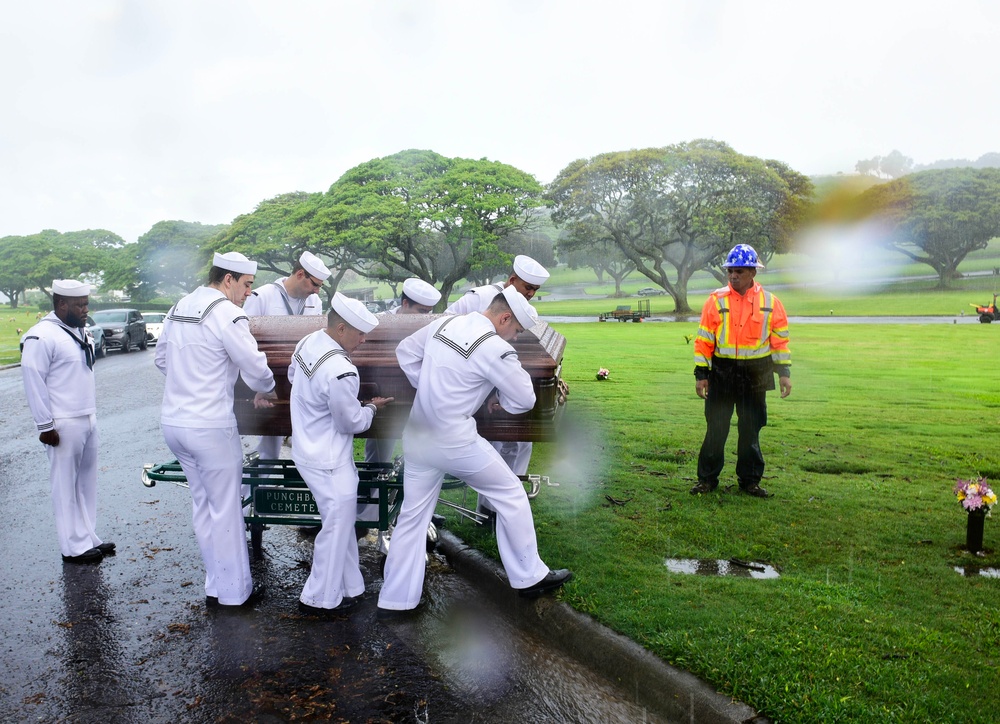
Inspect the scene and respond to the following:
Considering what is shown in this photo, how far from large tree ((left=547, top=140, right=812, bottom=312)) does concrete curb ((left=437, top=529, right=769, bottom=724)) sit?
3530cm

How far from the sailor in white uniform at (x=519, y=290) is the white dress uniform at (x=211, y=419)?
1570mm

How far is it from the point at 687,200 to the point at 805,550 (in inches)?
1428

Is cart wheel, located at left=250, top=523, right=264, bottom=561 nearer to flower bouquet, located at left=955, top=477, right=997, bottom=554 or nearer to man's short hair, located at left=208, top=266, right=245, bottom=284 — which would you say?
man's short hair, located at left=208, top=266, right=245, bottom=284

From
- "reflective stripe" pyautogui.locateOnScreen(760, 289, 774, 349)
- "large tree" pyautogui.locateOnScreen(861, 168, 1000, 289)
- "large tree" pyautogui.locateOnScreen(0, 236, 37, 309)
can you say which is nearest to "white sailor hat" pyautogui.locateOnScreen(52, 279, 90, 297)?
"reflective stripe" pyautogui.locateOnScreen(760, 289, 774, 349)

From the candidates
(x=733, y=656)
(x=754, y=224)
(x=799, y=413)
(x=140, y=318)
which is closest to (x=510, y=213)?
(x=754, y=224)

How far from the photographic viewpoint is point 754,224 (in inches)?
1484

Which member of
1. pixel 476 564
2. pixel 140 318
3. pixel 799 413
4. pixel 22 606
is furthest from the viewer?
pixel 140 318

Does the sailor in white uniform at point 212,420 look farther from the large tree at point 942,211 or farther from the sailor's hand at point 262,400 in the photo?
the large tree at point 942,211

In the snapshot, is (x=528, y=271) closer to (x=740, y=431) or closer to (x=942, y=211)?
(x=740, y=431)

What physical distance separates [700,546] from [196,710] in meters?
2.86

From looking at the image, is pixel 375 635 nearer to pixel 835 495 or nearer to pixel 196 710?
pixel 196 710

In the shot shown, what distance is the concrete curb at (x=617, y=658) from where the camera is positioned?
3.00m

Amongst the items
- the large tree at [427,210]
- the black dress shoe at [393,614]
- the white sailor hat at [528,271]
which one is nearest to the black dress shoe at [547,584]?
the black dress shoe at [393,614]

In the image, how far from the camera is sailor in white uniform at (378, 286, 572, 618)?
12.6 feet
